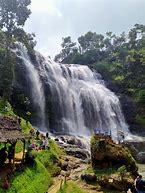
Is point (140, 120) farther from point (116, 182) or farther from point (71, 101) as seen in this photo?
point (116, 182)

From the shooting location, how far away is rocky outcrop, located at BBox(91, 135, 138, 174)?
100 ft

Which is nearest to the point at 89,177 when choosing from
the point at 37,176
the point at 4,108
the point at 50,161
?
the point at 50,161

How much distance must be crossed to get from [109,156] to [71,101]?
2756 cm

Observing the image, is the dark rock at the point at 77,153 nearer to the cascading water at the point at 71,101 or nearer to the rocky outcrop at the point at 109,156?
the rocky outcrop at the point at 109,156

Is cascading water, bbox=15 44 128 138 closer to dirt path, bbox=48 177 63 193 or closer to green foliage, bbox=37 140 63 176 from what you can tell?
green foliage, bbox=37 140 63 176

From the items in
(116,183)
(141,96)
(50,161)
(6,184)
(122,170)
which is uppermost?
(141,96)

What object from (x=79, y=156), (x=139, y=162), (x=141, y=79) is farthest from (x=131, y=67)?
(x=79, y=156)

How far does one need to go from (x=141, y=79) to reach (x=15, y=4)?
32963 millimetres

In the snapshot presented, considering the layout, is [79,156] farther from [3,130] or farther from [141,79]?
[141,79]

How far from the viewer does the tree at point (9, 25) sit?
4497cm

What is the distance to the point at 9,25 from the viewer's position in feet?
155

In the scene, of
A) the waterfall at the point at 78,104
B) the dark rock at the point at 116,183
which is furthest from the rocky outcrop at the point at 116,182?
the waterfall at the point at 78,104

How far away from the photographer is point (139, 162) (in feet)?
147

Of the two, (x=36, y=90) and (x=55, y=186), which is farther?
(x=36, y=90)
